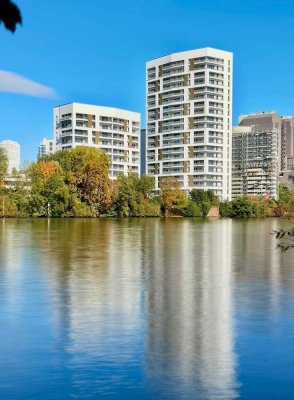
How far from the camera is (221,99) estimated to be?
11719 centimetres

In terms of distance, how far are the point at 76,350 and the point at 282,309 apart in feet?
16.1

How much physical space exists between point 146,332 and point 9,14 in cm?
739

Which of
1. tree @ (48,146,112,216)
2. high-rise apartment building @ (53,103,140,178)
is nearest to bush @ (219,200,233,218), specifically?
tree @ (48,146,112,216)

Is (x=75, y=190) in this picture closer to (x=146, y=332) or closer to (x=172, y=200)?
(x=172, y=200)

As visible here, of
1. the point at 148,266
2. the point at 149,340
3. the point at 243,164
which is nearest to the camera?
the point at 149,340

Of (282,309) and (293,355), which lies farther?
(282,309)

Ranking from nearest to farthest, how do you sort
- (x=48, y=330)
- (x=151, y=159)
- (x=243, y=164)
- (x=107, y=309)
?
(x=48, y=330)
(x=107, y=309)
(x=151, y=159)
(x=243, y=164)

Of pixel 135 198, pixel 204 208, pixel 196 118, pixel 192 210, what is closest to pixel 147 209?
pixel 135 198

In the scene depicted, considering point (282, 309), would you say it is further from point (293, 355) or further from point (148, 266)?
point (148, 266)

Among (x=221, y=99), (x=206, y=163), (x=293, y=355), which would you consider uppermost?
(x=221, y=99)

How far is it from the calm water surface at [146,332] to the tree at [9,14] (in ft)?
15.4

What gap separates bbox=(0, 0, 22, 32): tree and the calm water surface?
4698 mm

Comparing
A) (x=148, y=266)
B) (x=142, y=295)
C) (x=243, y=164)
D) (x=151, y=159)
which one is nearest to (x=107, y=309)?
(x=142, y=295)

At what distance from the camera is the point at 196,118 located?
383 feet
